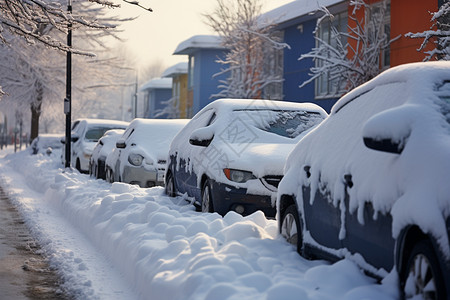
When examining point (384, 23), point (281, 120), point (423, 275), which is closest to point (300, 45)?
point (384, 23)

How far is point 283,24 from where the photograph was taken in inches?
1277

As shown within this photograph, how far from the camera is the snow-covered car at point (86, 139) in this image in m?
23.6

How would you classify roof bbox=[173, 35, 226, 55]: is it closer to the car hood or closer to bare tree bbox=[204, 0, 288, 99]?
bare tree bbox=[204, 0, 288, 99]

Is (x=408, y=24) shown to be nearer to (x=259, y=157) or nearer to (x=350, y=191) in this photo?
(x=259, y=157)

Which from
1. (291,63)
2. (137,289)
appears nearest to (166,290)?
(137,289)

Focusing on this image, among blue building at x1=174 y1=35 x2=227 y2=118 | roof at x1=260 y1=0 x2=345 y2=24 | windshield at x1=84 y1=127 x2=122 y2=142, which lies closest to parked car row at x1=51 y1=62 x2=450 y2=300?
windshield at x1=84 y1=127 x2=122 y2=142

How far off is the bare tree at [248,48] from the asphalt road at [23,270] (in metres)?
24.0

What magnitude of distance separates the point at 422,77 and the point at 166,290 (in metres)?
2.41

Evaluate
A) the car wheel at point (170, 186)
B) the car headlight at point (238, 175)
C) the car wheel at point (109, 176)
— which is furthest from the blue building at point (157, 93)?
the car headlight at point (238, 175)

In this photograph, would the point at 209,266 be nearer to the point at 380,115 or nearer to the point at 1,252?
the point at 380,115

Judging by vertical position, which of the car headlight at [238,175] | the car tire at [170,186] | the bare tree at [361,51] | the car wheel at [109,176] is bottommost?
the car wheel at [109,176]

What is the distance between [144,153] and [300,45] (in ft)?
57.8

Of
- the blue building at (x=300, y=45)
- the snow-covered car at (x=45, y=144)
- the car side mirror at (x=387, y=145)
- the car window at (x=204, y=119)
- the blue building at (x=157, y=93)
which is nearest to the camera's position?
the car side mirror at (x=387, y=145)

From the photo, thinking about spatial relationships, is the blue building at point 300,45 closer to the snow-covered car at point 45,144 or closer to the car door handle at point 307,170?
the snow-covered car at point 45,144
